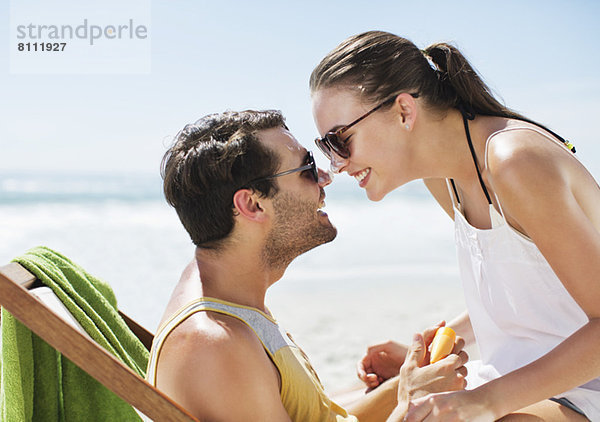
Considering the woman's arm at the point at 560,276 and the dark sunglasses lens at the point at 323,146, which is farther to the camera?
the dark sunglasses lens at the point at 323,146

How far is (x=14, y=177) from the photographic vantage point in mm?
22562

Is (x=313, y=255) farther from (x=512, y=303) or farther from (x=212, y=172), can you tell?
(x=212, y=172)

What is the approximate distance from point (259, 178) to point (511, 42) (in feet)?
85.7

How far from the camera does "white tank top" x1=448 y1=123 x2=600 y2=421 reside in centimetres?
218

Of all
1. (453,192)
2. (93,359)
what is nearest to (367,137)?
(453,192)

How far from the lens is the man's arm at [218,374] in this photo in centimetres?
166

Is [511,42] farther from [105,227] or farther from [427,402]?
[427,402]

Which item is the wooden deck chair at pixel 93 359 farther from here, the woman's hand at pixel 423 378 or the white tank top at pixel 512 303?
the white tank top at pixel 512 303

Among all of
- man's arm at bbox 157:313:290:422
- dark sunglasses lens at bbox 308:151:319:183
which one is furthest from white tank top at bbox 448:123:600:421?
man's arm at bbox 157:313:290:422

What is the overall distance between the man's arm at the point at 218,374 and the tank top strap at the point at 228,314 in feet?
0.11

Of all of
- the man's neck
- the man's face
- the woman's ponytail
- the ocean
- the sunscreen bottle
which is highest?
the woman's ponytail

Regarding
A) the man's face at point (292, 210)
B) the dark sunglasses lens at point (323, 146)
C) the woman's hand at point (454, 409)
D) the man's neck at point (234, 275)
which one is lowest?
the woman's hand at point (454, 409)

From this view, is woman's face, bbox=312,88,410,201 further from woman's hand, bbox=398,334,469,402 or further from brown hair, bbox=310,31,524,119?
woman's hand, bbox=398,334,469,402

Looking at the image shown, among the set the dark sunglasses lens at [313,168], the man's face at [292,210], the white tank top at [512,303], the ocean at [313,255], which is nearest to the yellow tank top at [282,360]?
the man's face at [292,210]
